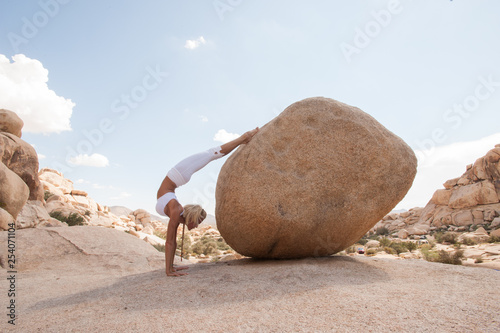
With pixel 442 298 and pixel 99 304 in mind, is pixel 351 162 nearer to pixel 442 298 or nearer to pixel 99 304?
pixel 442 298

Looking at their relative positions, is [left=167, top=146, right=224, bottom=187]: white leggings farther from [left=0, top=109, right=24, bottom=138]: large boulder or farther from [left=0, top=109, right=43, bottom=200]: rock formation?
[left=0, top=109, right=24, bottom=138]: large boulder

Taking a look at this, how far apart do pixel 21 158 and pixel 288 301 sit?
663 inches

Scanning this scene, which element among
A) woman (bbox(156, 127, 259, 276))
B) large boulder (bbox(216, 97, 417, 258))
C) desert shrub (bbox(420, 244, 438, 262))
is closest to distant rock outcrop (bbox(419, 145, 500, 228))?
desert shrub (bbox(420, 244, 438, 262))

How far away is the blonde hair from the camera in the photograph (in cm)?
518

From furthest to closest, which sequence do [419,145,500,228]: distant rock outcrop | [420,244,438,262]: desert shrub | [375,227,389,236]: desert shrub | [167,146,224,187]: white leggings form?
1. [375,227,389,236]: desert shrub
2. [419,145,500,228]: distant rock outcrop
3. [420,244,438,262]: desert shrub
4. [167,146,224,187]: white leggings

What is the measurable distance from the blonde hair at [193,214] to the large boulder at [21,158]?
44.1ft

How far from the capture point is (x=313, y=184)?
5191 mm

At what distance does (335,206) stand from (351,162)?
0.84m

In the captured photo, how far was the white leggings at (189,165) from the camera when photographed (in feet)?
18.4

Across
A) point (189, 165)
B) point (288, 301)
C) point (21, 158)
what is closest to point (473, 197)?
point (189, 165)

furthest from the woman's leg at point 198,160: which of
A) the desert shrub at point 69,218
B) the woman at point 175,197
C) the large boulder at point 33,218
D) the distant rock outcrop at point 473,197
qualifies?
the distant rock outcrop at point 473,197

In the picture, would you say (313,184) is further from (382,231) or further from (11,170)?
(382,231)

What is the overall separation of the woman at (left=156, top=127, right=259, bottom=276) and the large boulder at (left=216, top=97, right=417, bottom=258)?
452 mm

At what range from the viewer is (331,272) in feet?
14.8
